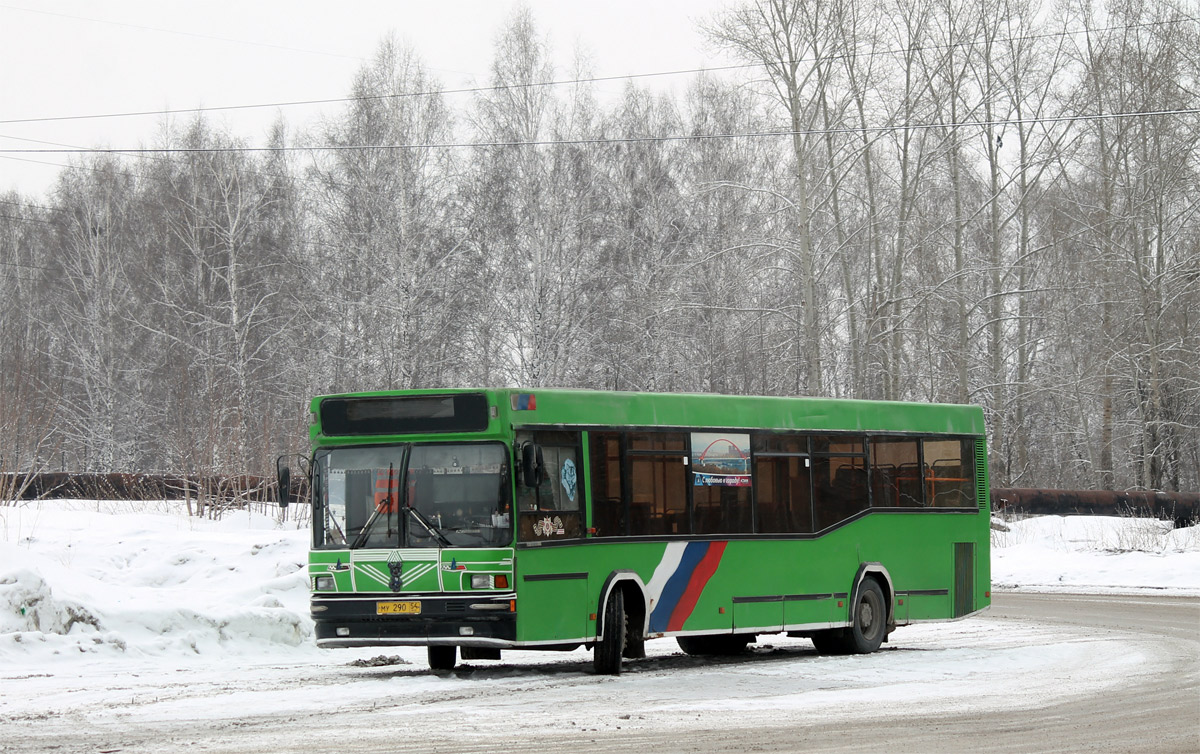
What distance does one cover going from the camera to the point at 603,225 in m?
48.3

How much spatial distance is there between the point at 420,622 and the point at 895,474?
6401 mm

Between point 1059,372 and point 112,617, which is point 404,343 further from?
point 112,617

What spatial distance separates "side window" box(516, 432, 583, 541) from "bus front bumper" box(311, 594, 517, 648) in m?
0.72

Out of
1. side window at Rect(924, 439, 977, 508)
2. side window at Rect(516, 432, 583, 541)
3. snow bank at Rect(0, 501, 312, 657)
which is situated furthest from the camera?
side window at Rect(924, 439, 977, 508)

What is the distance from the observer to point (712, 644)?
54.1 feet

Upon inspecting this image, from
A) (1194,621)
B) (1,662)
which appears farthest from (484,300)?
(1,662)

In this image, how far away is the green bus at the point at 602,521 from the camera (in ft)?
42.3

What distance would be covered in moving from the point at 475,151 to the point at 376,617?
34721 mm

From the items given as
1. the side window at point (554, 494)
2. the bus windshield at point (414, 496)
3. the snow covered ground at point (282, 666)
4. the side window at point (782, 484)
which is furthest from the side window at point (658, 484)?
the bus windshield at point (414, 496)

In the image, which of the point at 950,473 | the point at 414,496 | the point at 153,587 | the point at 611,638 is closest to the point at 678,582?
the point at 611,638

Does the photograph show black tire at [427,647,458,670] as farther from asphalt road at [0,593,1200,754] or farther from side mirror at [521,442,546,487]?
side mirror at [521,442,546,487]

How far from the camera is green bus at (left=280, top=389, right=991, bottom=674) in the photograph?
12.9m

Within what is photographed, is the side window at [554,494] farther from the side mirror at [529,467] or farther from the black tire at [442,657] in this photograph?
the black tire at [442,657]

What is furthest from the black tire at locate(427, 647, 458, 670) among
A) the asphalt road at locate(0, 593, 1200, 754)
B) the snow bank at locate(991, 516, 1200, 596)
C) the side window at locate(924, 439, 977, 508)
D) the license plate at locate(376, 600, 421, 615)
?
the snow bank at locate(991, 516, 1200, 596)
